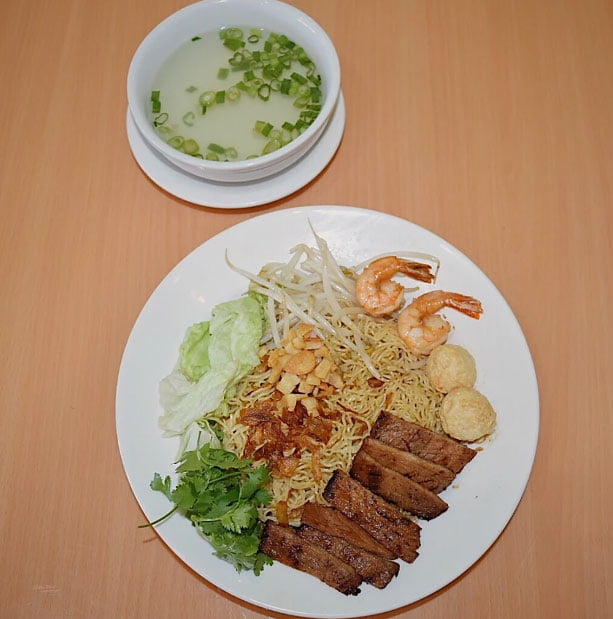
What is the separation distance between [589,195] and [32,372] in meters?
2.41

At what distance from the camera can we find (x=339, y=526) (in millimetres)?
2264

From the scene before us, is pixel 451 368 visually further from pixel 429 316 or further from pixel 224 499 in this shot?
pixel 224 499

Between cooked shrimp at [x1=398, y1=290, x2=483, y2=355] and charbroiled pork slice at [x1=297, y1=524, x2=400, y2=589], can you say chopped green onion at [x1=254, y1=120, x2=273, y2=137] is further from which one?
charbroiled pork slice at [x1=297, y1=524, x2=400, y2=589]

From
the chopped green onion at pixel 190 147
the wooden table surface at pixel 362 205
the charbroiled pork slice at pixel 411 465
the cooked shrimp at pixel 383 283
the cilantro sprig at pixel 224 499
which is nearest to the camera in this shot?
the cilantro sprig at pixel 224 499

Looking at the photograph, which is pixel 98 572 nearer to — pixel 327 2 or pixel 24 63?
pixel 24 63

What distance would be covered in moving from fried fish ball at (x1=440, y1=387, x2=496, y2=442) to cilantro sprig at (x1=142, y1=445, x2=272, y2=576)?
653 millimetres

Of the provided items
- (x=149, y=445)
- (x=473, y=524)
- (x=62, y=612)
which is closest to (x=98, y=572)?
(x=62, y=612)

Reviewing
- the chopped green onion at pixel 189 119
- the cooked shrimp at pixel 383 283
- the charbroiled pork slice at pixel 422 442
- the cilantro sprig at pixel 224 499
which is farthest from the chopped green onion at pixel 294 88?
the cilantro sprig at pixel 224 499

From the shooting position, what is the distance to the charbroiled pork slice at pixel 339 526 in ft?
7.38

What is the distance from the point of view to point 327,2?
10.6 ft

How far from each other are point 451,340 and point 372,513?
0.68m

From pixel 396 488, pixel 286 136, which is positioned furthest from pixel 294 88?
pixel 396 488

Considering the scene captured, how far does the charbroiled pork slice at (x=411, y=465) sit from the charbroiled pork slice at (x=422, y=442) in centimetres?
2

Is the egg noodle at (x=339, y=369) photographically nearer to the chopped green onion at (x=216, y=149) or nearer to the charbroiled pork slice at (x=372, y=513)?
the charbroiled pork slice at (x=372, y=513)
